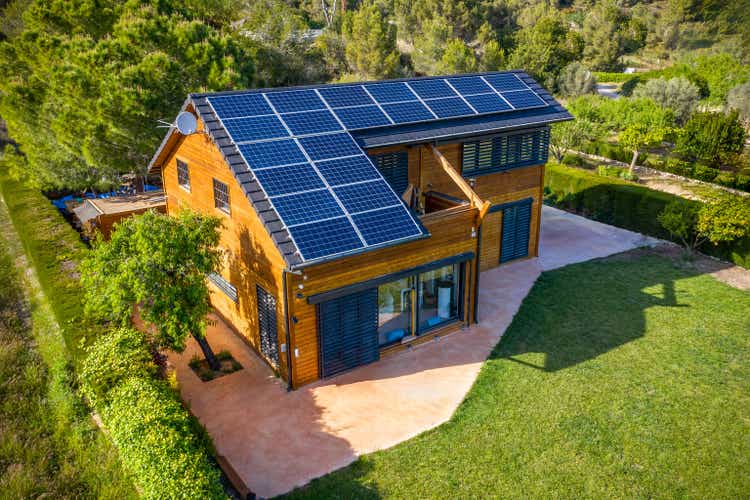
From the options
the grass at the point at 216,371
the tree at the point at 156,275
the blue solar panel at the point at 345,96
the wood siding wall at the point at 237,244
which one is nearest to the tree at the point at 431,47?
the blue solar panel at the point at 345,96

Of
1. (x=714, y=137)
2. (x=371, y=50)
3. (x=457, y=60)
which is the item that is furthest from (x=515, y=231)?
(x=371, y=50)

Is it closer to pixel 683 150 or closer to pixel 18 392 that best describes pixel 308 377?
pixel 18 392

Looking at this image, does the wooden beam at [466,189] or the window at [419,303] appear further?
the wooden beam at [466,189]

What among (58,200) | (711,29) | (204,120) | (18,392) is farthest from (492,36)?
(18,392)

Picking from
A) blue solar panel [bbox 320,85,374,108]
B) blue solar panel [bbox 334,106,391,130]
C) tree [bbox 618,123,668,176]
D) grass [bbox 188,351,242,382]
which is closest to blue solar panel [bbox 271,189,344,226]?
blue solar panel [bbox 334,106,391,130]

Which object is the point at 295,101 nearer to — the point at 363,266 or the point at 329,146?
the point at 329,146

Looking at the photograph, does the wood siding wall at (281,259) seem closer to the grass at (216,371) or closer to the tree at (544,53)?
the grass at (216,371)

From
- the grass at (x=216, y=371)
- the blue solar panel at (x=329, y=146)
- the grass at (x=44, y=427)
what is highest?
the blue solar panel at (x=329, y=146)
